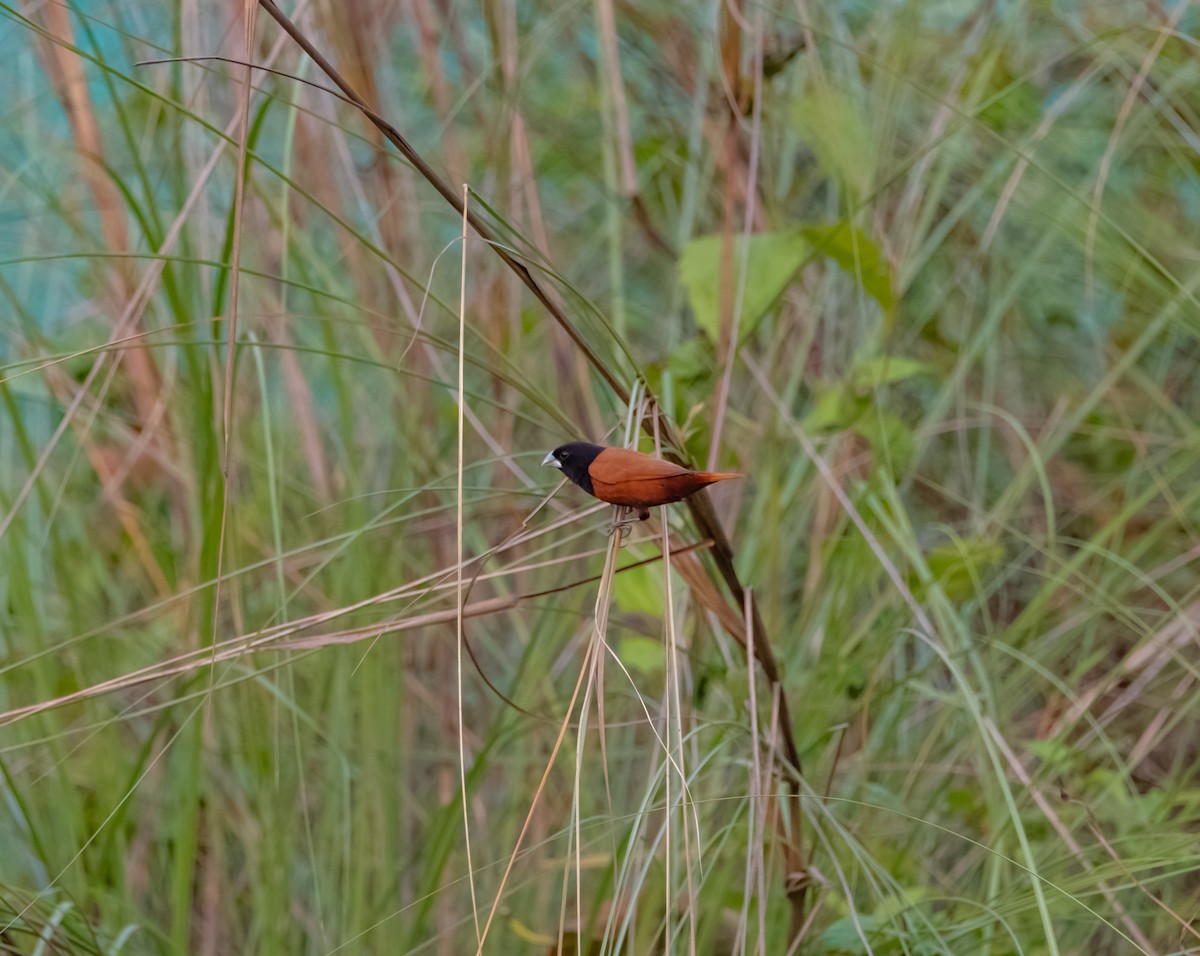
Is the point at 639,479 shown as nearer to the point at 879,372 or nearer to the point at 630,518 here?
the point at 630,518

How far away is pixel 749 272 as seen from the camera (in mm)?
840

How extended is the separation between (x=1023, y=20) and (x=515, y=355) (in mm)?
662

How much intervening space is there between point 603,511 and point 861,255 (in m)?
0.27

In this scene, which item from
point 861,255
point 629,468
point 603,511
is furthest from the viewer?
point 861,255

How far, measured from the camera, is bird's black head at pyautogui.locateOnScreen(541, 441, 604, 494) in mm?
542

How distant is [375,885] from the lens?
926 millimetres

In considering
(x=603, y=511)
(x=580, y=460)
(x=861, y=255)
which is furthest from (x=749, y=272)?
(x=580, y=460)

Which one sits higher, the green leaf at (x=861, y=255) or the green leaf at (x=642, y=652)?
the green leaf at (x=861, y=255)

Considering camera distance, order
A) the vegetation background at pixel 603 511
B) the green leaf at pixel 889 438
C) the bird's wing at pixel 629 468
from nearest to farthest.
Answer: the bird's wing at pixel 629 468, the vegetation background at pixel 603 511, the green leaf at pixel 889 438

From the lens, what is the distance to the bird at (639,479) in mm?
500

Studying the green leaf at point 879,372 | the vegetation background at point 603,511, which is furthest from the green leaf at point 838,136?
the green leaf at point 879,372

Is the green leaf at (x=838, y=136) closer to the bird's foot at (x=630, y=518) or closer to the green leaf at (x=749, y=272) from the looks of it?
the green leaf at (x=749, y=272)

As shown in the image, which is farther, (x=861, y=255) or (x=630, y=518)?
Result: (x=861, y=255)

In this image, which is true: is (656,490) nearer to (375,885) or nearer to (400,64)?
(375,885)
